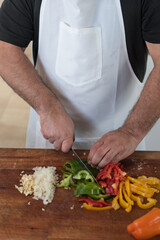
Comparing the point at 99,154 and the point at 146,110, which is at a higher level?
the point at 146,110

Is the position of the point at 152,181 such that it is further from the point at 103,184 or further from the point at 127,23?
the point at 127,23

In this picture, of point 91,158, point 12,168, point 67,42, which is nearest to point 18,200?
point 12,168

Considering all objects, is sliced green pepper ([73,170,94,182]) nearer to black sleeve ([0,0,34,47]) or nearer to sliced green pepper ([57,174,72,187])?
sliced green pepper ([57,174,72,187])

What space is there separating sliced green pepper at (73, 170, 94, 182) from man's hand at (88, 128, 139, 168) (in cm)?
6

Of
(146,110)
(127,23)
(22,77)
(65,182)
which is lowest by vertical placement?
(65,182)

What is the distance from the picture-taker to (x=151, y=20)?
1.52 m

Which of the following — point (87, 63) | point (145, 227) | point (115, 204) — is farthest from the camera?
point (87, 63)

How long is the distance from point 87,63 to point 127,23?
0.25 m

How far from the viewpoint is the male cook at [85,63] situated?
1.50 m

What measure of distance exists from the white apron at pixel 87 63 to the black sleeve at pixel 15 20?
0.23 feet

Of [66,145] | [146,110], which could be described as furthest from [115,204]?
[146,110]

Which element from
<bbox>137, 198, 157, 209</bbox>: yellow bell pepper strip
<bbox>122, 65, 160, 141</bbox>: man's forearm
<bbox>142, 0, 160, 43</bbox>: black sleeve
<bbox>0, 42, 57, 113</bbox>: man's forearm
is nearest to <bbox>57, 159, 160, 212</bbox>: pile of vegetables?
<bbox>137, 198, 157, 209</bbox>: yellow bell pepper strip

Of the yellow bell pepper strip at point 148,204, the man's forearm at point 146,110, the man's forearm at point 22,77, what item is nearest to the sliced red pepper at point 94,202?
the yellow bell pepper strip at point 148,204

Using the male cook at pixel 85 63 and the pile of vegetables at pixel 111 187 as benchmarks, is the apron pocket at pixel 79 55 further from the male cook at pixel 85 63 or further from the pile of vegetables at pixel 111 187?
the pile of vegetables at pixel 111 187
